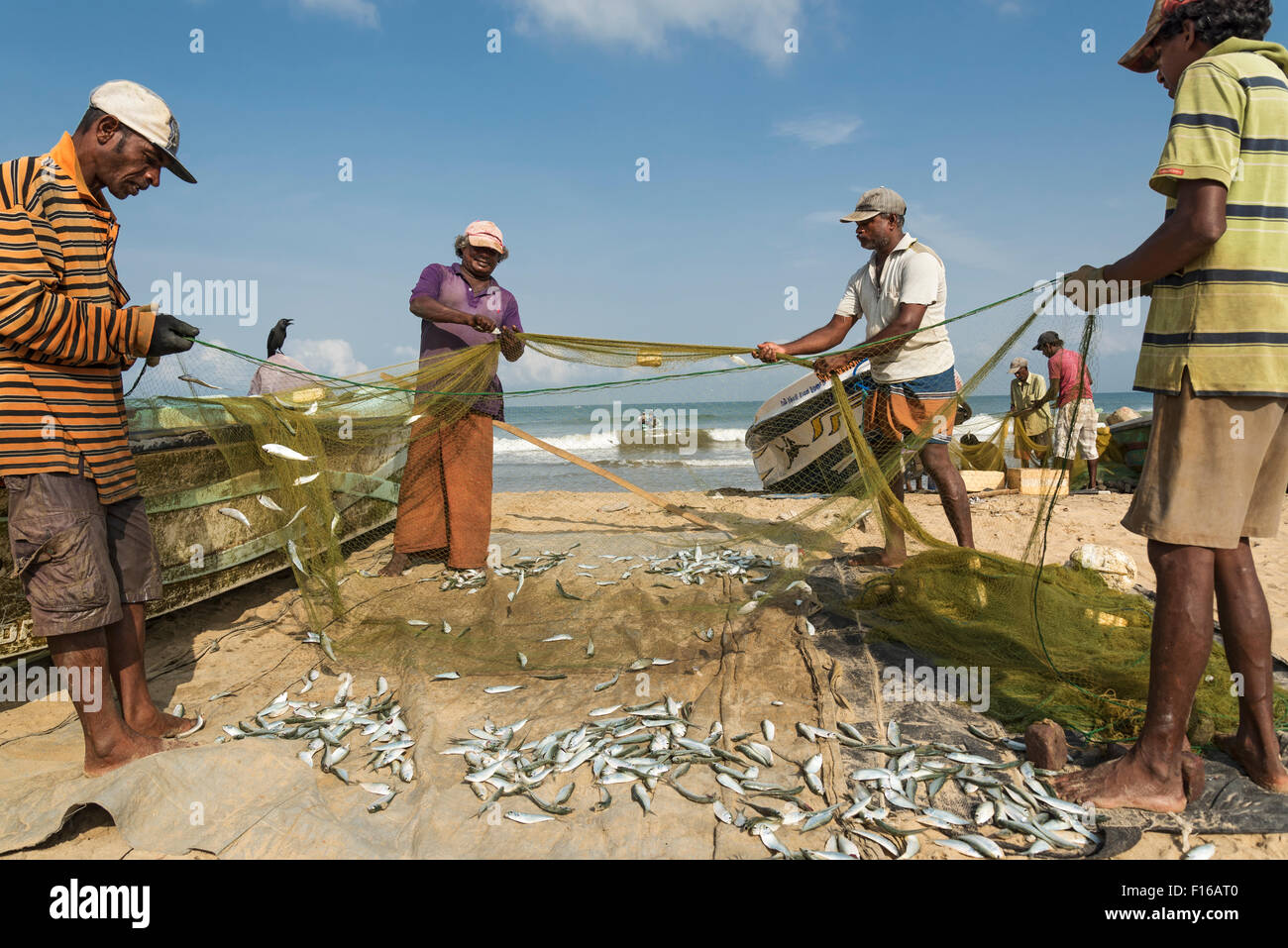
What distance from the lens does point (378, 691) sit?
13.6 feet

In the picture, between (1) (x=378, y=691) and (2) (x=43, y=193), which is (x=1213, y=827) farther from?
(2) (x=43, y=193)

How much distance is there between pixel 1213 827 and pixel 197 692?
4722 millimetres

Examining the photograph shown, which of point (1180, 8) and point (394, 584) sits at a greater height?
point (1180, 8)

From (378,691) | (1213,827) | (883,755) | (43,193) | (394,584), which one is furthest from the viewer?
(394,584)

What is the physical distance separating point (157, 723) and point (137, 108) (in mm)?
2703

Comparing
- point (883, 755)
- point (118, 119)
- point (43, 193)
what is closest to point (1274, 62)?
point (883, 755)

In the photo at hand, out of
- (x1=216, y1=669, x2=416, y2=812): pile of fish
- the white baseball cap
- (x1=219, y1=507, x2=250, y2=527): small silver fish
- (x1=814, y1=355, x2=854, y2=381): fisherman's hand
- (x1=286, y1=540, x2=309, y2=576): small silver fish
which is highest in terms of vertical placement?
the white baseball cap

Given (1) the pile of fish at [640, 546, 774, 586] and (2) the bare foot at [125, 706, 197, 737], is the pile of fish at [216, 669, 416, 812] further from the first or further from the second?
(1) the pile of fish at [640, 546, 774, 586]

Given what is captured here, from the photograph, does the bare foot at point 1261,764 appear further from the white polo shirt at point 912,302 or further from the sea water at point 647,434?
the sea water at point 647,434

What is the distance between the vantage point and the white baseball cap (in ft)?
10.3

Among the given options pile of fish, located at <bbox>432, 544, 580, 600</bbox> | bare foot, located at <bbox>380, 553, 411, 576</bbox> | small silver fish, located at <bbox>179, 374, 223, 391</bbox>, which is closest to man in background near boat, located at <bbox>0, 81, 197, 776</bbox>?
small silver fish, located at <bbox>179, 374, 223, 391</bbox>

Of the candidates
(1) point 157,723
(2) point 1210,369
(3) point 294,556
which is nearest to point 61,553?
(1) point 157,723

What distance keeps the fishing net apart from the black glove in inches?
52.6

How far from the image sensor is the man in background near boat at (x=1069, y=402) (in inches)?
150
